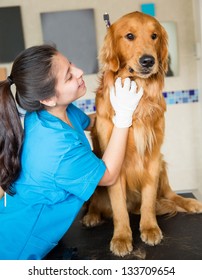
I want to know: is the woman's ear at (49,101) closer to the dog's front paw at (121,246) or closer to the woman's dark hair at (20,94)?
the woman's dark hair at (20,94)

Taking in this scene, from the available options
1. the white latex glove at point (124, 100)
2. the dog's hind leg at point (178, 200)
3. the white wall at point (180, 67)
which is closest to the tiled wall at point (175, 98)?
the white wall at point (180, 67)

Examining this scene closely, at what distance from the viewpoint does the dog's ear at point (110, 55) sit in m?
1.16

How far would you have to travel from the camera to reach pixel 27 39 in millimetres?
2678

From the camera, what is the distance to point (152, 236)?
1093 mm

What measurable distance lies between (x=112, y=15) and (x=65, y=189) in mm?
2008

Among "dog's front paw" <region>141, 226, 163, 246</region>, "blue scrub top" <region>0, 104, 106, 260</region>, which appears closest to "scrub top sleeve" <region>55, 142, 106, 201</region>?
"blue scrub top" <region>0, 104, 106, 260</region>

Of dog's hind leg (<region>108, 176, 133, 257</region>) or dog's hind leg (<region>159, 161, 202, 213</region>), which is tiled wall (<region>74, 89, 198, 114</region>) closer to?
dog's hind leg (<region>159, 161, 202, 213</region>)

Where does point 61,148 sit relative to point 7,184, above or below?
above

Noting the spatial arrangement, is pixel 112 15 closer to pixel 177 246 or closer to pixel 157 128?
pixel 157 128

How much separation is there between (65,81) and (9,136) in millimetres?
271

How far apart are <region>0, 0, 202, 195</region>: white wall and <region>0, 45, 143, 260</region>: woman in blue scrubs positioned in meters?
1.67

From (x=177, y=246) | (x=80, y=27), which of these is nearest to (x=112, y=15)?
(x=80, y=27)

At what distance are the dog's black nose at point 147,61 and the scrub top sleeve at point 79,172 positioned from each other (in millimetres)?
366
